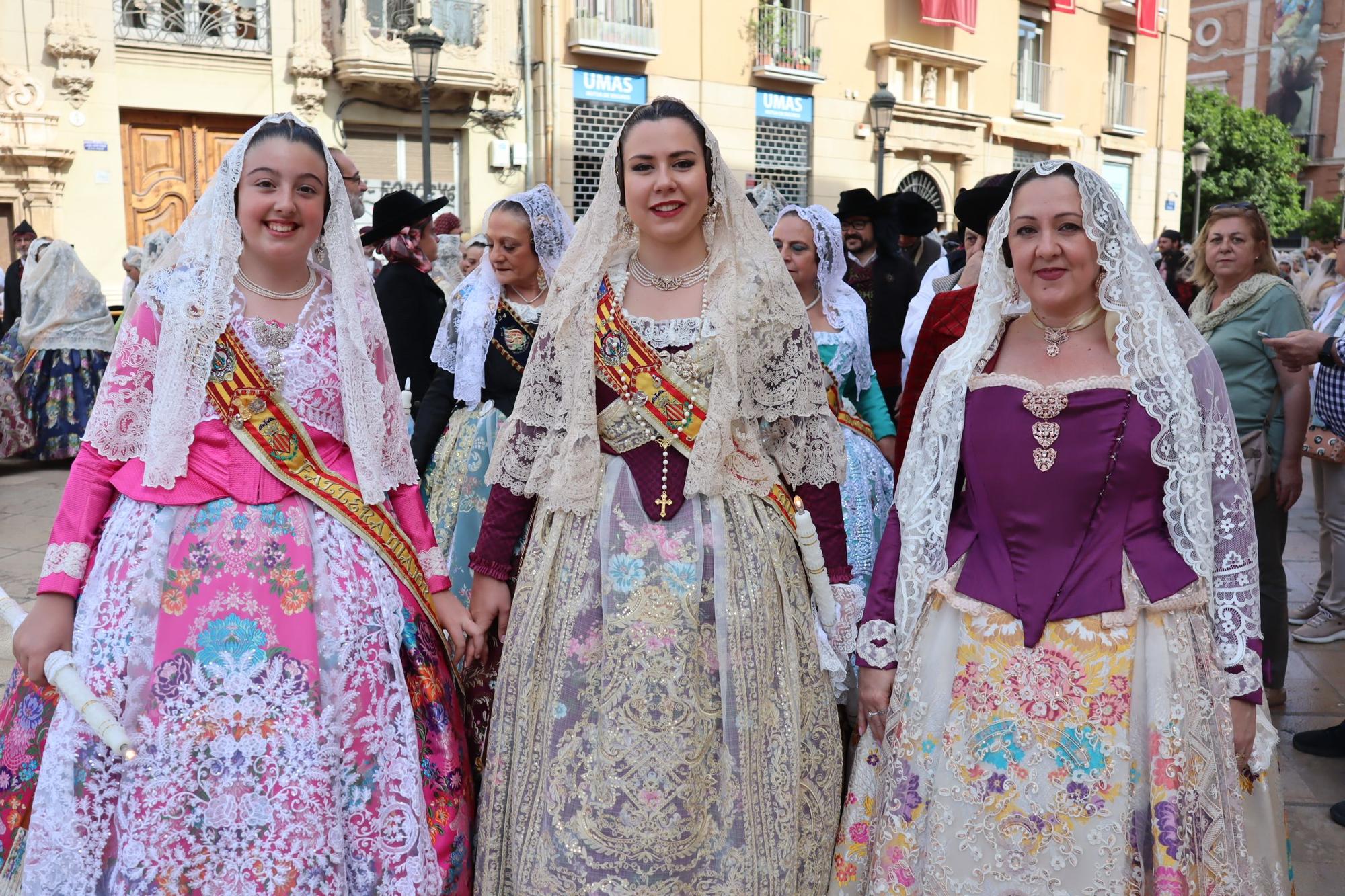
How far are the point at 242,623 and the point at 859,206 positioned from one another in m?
4.10

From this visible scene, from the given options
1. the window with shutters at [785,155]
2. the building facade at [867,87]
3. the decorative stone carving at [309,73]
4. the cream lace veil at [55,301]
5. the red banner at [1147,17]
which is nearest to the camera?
the cream lace veil at [55,301]

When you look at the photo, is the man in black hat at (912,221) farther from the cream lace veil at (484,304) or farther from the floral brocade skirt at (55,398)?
the floral brocade skirt at (55,398)

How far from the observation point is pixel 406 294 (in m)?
4.73

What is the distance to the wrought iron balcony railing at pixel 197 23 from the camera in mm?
13609

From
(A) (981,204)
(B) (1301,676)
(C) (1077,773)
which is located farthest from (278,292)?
(B) (1301,676)

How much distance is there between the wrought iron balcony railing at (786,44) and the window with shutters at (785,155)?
0.86 m

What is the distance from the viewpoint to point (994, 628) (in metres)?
2.31

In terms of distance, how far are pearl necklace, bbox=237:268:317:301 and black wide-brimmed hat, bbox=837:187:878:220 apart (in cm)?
350

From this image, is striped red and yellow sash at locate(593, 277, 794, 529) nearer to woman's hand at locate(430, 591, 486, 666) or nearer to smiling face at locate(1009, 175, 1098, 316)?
woman's hand at locate(430, 591, 486, 666)

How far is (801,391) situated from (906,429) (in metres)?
1.87

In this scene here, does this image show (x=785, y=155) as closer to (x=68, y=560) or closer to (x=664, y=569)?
(x=664, y=569)

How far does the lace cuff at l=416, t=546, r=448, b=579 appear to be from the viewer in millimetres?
2680

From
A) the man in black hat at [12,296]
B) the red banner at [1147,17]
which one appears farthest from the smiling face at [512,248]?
the red banner at [1147,17]

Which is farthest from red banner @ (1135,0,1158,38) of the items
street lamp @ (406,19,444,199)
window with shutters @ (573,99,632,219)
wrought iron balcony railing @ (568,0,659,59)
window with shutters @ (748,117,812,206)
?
street lamp @ (406,19,444,199)
